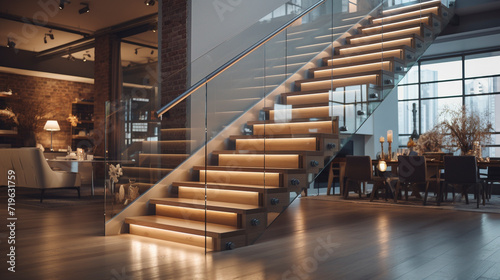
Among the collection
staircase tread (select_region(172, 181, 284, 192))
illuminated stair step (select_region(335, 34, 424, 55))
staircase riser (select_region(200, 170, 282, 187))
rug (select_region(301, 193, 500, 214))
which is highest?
illuminated stair step (select_region(335, 34, 424, 55))

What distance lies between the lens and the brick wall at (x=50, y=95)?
12.9 m

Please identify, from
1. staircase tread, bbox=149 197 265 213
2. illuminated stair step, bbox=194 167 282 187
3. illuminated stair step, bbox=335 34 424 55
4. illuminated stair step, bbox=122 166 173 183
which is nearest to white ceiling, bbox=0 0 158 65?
illuminated stair step, bbox=335 34 424 55

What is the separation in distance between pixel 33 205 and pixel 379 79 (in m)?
5.71

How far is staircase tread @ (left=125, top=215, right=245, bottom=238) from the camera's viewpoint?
163 inches

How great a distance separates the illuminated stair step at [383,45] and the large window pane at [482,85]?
629cm

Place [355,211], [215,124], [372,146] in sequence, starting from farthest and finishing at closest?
[372,146] → [355,211] → [215,124]

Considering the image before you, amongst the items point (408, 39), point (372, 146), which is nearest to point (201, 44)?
point (408, 39)

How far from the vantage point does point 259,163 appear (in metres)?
5.13

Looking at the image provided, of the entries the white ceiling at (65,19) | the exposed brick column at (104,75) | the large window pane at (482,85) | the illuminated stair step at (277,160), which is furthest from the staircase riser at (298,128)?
the large window pane at (482,85)

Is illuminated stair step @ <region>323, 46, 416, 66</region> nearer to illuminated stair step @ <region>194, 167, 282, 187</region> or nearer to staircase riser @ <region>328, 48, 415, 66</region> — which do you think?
staircase riser @ <region>328, 48, 415, 66</region>

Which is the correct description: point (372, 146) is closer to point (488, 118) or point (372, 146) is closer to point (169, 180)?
point (488, 118)

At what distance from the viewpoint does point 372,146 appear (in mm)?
14438

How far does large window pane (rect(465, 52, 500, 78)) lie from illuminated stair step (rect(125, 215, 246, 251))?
1126cm

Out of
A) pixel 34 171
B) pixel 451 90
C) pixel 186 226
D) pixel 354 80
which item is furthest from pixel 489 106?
pixel 34 171
